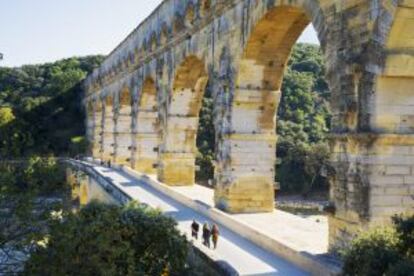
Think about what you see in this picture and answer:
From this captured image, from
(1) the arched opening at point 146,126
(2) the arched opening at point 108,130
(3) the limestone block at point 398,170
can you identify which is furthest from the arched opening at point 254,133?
(2) the arched opening at point 108,130

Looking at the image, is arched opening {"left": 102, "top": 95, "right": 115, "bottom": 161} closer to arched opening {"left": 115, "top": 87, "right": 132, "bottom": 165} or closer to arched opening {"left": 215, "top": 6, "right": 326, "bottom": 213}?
arched opening {"left": 115, "top": 87, "right": 132, "bottom": 165}

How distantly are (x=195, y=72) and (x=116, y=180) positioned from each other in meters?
6.47

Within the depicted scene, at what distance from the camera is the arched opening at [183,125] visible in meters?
20.5

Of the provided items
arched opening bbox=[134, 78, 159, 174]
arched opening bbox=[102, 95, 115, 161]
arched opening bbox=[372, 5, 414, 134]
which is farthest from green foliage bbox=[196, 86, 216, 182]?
arched opening bbox=[372, 5, 414, 134]

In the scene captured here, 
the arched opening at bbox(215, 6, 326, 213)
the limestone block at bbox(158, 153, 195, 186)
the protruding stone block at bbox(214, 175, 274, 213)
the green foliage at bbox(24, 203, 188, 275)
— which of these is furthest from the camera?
the limestone block at bbox(158, 153, 195, 186)

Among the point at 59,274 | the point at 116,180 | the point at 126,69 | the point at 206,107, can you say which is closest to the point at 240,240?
the point at 59,274

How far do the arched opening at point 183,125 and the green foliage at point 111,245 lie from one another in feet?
34.9

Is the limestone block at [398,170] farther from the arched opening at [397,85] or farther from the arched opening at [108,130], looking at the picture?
the arched opening at [108,130]

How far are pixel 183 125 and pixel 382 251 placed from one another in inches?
592

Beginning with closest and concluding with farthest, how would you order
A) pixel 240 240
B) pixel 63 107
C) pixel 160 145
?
pixel 240 240 < pixel 160 145 < pixel 63 107

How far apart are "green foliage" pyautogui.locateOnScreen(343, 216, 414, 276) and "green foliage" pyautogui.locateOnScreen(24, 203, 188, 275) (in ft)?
11.5

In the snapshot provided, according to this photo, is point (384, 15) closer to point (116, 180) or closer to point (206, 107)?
point (116, 180)

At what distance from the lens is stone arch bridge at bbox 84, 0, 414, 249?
28.8ft

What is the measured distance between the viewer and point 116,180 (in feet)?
76.8
